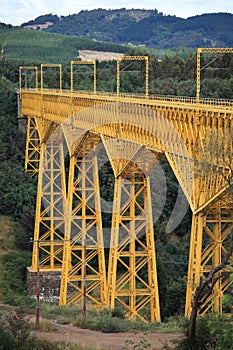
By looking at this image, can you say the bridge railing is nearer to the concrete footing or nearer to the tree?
the tree

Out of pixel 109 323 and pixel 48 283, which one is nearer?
pixel 109 323

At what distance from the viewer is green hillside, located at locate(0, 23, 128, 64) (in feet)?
388

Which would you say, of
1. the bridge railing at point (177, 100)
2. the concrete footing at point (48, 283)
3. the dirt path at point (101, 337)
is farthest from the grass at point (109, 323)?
the concrete footing at point (48, 283)

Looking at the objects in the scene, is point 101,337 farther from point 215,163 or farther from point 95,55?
point 95,55

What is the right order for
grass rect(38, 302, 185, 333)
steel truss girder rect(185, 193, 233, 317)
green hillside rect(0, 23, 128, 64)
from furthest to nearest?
green hillside rect(0, 23, 128, 64), grass rect(38, 302, 185, 333), steel truss girder rect(185, 193, 233, 317)

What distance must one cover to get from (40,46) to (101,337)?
106m

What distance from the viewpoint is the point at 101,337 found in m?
25.7

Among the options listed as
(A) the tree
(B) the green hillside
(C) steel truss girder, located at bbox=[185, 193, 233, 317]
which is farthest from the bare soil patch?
(A) the tree

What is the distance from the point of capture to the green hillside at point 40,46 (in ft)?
388

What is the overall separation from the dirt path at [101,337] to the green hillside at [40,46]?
85.8 meters

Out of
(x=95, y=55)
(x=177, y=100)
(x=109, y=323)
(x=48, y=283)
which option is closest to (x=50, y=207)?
(x=48, y=283)

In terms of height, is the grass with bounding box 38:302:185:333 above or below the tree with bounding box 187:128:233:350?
below

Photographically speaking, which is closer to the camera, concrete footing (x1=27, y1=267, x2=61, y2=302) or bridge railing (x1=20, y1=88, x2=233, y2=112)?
bridge railing (x1=20, y1=88, x2=233, y2=112)

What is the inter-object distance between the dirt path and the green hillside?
281 feet
